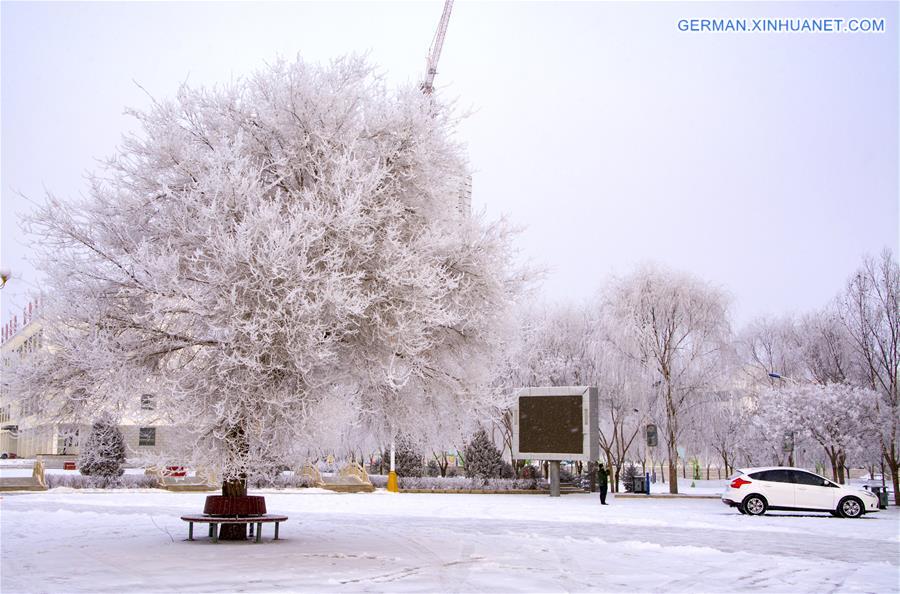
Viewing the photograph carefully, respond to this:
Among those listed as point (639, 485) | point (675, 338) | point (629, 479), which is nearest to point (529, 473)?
point (629, 479)

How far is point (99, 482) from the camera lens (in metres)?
35.4

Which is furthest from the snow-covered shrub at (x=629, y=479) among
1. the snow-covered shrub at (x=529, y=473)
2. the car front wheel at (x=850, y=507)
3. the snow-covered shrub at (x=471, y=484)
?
the car front wheel at (x=850, y=507)

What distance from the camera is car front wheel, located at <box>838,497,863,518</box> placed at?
24.3 meters

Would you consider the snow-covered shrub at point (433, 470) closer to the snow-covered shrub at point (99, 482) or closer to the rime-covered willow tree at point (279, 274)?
the snow-covered shrub at point (99, 482)

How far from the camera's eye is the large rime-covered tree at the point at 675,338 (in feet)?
125

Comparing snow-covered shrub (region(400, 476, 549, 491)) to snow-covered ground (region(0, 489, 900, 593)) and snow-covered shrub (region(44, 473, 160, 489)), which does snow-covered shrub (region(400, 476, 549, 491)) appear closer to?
snow-covered shrub (region(44, 473, 160, 489))

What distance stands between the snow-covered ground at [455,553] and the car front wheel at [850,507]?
397 millimetres

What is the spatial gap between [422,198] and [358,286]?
8.38 ft

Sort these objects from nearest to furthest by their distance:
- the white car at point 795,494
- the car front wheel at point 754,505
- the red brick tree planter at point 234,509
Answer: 1. the red brick tree planter at point 234,509
2. the white car at point 795,494
3. the car front wheel at point 754,505

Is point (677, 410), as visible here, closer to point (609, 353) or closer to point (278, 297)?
point (609, 353)

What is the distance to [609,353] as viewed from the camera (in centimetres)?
3903

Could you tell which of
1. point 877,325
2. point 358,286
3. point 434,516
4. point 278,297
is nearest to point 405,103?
point 358,286

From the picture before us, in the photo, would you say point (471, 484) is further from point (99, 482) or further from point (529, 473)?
point (99, 482)

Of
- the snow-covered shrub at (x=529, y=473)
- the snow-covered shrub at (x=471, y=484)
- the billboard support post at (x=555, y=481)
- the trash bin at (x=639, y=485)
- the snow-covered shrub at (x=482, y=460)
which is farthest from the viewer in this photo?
the snow-covered shrub at (x=529, y=473)
